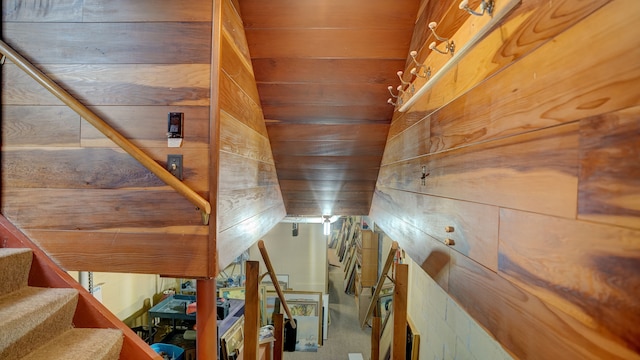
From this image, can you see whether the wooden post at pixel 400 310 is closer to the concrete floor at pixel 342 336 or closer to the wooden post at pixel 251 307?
the wooden post at pixel 251 307

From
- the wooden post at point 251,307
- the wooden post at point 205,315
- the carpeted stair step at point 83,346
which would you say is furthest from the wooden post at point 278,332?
the carpeted stair step at point 83,346

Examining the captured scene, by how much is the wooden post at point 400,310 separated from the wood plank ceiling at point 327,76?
0.91 metres

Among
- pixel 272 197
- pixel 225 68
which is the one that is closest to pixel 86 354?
pixel 225 68

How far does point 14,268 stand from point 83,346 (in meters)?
0.49

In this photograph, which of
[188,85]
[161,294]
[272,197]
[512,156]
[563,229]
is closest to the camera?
[563,229]

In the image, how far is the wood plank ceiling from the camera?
166 centimetres

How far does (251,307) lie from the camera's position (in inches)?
81.5

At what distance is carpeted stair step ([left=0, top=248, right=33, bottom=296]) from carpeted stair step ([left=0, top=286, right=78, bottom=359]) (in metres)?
0.03

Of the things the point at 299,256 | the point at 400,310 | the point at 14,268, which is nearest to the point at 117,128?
the point at 14,268

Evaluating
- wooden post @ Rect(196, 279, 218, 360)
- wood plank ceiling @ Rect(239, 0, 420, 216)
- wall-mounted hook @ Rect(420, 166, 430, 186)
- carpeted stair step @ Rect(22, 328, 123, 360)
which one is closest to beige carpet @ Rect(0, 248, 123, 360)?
carpeted stair step @ Rect(22, 328, 123, 360)

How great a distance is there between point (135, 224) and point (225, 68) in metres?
0.82

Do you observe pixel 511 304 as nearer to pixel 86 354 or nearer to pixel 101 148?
pixel 86 354

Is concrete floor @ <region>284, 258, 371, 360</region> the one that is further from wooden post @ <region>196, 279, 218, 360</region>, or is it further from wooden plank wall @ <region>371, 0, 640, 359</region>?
wooden plank wall @ <region>371, 0, 640, 359</region>

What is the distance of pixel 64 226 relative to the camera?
4.67 ft
